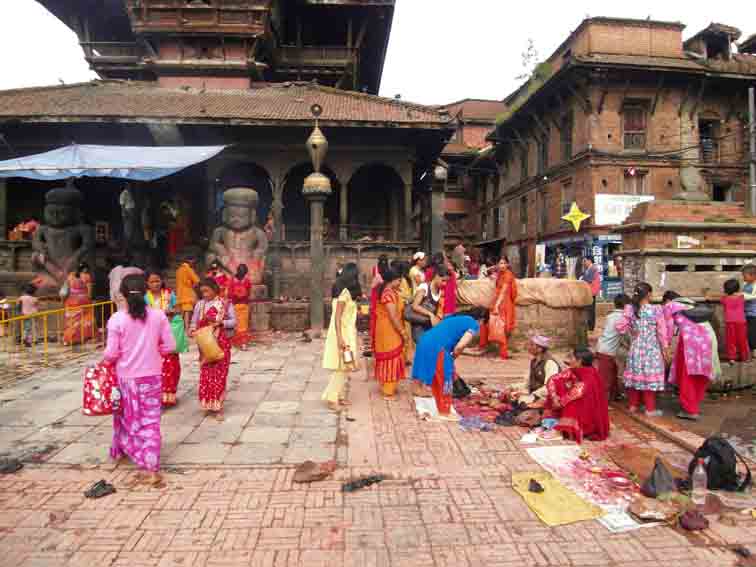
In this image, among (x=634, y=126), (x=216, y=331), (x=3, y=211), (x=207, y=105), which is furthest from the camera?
(x=634, y=126)

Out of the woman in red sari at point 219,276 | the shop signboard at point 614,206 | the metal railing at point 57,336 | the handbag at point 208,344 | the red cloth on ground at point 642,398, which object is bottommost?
the red cloth on ground at point 642,398

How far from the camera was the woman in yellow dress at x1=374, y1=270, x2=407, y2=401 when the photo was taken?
6129mm

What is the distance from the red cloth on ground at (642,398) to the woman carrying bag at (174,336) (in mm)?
5113

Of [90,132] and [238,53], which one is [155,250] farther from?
[238,53]

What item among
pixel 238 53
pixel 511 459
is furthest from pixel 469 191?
pixel 511 459

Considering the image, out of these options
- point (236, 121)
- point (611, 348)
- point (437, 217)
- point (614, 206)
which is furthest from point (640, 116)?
point (611, 348)

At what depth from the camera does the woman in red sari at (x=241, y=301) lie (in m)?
9.48

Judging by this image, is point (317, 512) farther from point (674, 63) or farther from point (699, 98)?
point (699, 98)

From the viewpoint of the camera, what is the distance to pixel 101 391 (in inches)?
158

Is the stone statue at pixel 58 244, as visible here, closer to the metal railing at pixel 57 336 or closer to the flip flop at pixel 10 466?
the metal railing at pixel 57 336

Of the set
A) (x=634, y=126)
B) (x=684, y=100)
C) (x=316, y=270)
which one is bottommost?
(x=316, y=270)

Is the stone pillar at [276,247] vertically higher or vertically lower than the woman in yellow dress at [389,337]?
higher

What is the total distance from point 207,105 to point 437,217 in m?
7.44

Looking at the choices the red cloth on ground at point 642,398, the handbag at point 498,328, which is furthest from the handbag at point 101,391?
the handbag at point 498,328
